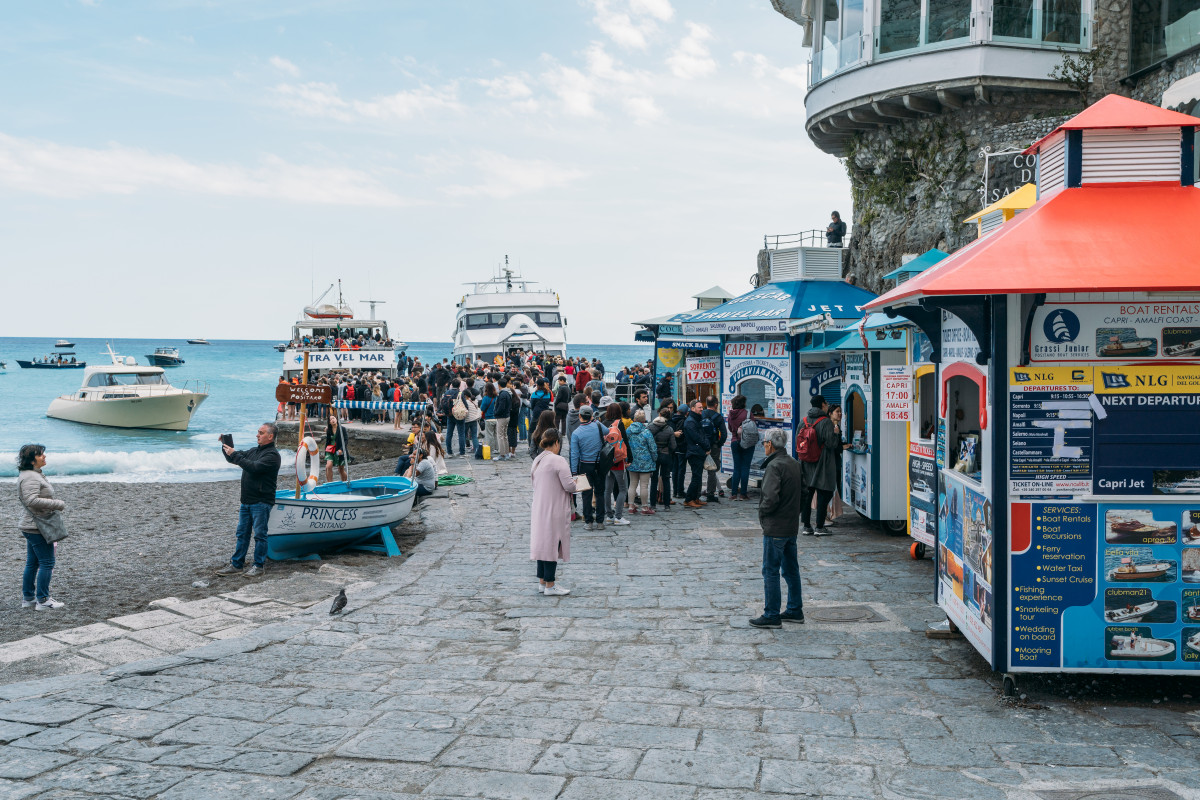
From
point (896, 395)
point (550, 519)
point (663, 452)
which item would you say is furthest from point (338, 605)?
point (896, 395)

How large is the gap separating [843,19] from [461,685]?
66.1 feet

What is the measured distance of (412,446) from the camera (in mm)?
15141

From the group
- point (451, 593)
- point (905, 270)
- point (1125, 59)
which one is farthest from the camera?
point (1125, 59)

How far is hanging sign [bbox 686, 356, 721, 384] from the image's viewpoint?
1602 cm

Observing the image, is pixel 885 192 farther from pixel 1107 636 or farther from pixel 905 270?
pixel 1107 636

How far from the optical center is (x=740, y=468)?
14.1 metres

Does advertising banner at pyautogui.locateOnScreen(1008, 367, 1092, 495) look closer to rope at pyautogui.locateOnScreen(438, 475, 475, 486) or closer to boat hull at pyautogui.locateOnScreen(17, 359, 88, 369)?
rope at pyautogui.locateOnScreen(438, 475, 475, 486)

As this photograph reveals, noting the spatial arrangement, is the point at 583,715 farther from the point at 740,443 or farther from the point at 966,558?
the point at 740,443

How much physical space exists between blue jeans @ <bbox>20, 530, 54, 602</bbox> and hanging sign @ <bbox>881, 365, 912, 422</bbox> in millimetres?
9128

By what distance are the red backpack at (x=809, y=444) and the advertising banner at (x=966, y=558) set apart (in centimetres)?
362

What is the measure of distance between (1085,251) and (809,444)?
17.4ft

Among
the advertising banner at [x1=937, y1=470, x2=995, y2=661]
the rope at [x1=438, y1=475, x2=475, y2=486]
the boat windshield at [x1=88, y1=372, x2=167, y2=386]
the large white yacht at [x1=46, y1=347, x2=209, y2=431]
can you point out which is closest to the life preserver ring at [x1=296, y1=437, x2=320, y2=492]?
the rope at [x1=438, y1=475, x2=475, y2=486]

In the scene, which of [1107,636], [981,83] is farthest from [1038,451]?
[981,83]

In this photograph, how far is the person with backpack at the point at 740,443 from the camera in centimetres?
1322
